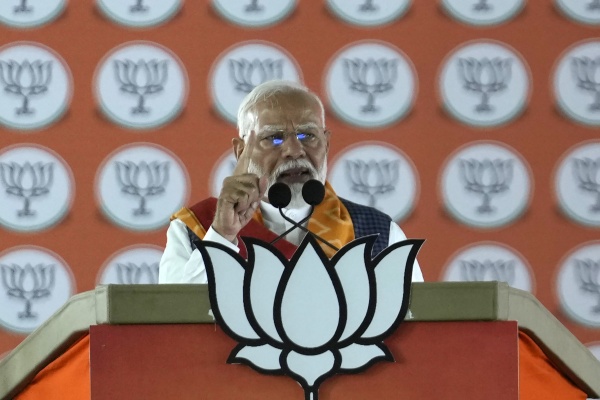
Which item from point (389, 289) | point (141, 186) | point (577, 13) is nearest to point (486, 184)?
point (577, 13)

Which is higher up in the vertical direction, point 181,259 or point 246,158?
point 246,158

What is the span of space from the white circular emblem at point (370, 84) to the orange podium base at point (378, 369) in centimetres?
137

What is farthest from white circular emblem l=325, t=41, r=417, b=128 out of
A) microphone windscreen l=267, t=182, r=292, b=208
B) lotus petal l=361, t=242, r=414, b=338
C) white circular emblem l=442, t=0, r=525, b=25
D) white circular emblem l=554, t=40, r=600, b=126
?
lotus petal l=361, t=242, r=414, b=338

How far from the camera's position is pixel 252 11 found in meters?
2.55

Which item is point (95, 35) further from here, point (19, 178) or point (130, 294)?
point (130, 294)

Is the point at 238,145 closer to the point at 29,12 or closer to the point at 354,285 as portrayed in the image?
the point at 29,12

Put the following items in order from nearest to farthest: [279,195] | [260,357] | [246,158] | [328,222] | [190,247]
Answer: [260,357]
[279,195]
[246,158]
[190,247]
[328,222]

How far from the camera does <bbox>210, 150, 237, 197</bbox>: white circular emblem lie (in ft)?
8.25

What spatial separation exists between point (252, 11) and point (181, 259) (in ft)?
2.49

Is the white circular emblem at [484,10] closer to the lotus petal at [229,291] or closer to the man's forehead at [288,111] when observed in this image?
the man's forehead at [288,111]

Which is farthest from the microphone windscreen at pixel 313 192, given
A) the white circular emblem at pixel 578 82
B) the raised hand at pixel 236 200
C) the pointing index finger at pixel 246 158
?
the white circular emblem at pixel 578 82

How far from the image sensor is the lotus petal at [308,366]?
47.0 inches

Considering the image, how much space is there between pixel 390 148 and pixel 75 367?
1.32 meters

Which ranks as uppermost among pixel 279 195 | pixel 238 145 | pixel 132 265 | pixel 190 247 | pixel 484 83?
pixel 484 83
